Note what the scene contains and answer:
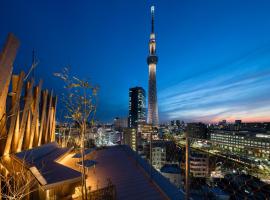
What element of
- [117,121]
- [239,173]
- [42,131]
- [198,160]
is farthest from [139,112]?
[239,173]

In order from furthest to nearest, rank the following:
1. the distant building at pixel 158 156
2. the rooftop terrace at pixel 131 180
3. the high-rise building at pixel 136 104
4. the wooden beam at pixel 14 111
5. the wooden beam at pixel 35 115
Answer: the high-rise building at pixel 136 104 → the distant building at pixel 158 156 → the wooden beam at pixel 35 115 → the wooden beam at pixel 14 111 → the rooftop terrace at pixel 131 180

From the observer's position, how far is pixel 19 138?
8.58m

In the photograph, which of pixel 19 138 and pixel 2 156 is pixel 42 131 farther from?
pixel 2 156

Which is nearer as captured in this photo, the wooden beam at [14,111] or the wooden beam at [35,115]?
the wooden beam at [14,111]

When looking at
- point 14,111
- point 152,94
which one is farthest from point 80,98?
point 152,94

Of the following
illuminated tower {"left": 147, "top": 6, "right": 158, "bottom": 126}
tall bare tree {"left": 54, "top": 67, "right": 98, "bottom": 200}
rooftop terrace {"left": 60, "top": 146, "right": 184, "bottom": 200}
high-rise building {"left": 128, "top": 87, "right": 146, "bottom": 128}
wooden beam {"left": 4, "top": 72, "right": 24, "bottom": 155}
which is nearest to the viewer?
tall bare tree {"left": 54, "top": 67, "right": 98, "bottom": 200}

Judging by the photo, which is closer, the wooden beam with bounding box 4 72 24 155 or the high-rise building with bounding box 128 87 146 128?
the wooden beam with bounding box 4 72 24 155

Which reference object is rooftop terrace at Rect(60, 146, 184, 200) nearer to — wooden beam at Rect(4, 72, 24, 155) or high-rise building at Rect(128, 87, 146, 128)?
wooden beam at Rect(4, 72, 24, 155)

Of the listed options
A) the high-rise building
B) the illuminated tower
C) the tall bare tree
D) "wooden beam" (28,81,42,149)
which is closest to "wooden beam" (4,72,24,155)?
"wooden beam" (28,81,42,149)

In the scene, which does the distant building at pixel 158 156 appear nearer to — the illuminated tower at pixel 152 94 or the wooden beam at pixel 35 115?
Result: the illuminated tower at pixel 152 94

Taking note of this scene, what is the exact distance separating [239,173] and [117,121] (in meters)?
93.0

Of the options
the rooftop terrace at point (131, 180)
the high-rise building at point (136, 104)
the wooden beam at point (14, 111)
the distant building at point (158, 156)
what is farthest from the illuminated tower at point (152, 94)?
the high-rise building at point (136, 104)

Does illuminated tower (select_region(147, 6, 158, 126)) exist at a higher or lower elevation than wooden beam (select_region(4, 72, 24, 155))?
higher

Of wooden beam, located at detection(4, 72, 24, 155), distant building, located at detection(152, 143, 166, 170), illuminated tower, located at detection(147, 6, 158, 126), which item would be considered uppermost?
illuminated tower, located at detection(147, 6, 158, 126)
